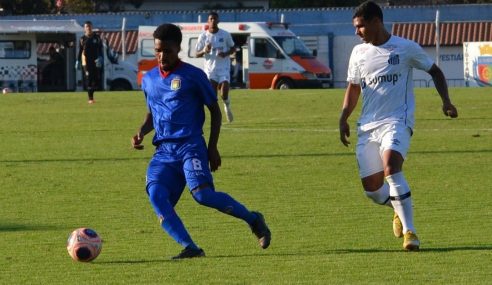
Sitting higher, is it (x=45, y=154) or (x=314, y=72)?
(x=45, y=154)

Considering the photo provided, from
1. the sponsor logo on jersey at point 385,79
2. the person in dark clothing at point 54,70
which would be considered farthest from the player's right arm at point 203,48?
the person in dark clothing at point 54,70

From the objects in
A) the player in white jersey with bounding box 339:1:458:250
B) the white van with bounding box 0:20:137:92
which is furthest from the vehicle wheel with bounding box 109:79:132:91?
the player in white jersey with bounding box 339:1:458:250

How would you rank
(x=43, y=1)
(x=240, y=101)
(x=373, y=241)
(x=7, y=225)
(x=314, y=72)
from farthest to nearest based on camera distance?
1. (x=43, y=1)
2. (x=314, y=72)
3. (x=240, y=101)
4. (x=7, y=225)
5. (x=373, y=241)

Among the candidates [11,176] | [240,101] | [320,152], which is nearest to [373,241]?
[11,176]

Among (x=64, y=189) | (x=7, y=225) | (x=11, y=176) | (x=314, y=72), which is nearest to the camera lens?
(x=7, y=225)

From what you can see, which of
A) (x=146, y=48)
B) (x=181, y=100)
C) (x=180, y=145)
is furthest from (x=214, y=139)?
(x=146, y=48)

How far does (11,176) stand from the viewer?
15.5 meters

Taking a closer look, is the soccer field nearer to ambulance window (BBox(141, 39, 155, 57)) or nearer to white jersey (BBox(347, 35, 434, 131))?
white jersey (BBox(347, 35, 434, 131))

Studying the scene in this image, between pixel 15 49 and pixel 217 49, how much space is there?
2536 centimetres

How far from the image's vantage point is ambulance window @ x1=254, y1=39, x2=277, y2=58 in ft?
145

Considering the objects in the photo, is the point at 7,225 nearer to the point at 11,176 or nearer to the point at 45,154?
the point at 11,176

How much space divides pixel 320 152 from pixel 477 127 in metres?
5.19

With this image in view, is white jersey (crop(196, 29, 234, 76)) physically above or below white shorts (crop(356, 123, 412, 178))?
below

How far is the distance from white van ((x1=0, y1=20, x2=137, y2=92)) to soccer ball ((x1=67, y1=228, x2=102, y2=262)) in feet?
121
